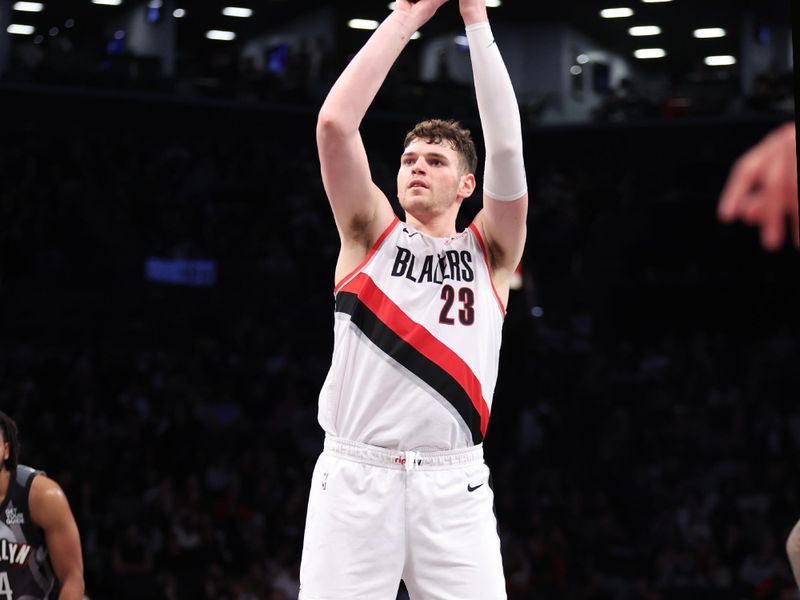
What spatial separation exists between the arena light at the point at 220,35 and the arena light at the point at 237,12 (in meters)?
1.05

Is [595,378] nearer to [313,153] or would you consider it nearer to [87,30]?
[313,153]

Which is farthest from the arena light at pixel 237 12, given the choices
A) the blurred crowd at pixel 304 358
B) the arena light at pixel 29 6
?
the blurred crowd at pixel 304 358

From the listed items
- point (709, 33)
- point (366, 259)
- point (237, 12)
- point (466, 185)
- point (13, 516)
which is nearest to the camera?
point (366, 259)

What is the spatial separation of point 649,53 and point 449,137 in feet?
82.0

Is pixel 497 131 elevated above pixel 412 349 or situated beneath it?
elevated above

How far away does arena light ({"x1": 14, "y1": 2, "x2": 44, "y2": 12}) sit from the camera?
2316 cm

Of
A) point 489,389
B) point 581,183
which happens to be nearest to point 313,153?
point 581,183

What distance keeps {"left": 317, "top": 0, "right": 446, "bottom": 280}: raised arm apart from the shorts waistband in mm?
618

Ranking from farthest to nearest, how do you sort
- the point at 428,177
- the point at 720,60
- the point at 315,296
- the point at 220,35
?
the point at 720,60 → the point at 220,35 → the point at 315,296 → the point at 428,177

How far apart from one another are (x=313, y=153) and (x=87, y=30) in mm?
6872

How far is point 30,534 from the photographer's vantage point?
5.14 meters

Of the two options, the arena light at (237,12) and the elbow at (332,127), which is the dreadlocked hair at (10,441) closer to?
the elbow at (332,127)

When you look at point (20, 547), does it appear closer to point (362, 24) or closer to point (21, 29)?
point (21, 29)

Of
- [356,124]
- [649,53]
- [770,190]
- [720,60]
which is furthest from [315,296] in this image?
[770,190]
